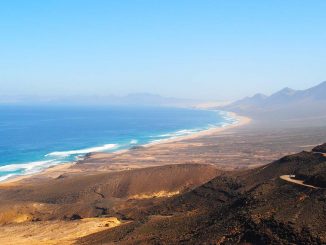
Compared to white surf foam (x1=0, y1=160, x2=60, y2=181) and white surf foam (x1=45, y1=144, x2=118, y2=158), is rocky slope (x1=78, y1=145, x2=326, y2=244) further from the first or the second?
white surf foam (x1=45, y1=144, x2=118, y2=158)

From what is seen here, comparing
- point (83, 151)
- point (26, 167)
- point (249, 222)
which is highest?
point (249, 222)

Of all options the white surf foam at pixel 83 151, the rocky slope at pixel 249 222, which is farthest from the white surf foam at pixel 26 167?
the rocky slope at pixel 249 222

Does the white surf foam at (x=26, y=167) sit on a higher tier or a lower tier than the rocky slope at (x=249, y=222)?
lower

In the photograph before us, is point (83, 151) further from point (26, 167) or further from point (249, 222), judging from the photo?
point (249, 222)

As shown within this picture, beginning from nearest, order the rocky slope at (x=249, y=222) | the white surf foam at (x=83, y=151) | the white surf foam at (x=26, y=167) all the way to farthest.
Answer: the rocky slope at (x=249, y=222)
the white surf foam at (x=26, y=167)
the white surf foam at (x=83, y=151)

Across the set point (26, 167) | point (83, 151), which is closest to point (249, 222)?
point (26, 167)

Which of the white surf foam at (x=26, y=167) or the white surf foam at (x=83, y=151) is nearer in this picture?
the white surf foam at (x=26, y=167)

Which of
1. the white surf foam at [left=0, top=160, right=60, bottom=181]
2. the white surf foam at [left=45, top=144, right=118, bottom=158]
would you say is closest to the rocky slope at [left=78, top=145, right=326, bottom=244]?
the white surf foam at [left=0, top=160, right=60, bottom=181]

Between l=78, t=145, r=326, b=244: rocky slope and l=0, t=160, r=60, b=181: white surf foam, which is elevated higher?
l=78, t=145, r=326, b=244: rocky slope

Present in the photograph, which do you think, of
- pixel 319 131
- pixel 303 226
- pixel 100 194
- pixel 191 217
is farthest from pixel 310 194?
pixel 319 131

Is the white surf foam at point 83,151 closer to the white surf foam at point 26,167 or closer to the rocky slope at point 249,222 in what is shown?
the white surf foam at point 26,167

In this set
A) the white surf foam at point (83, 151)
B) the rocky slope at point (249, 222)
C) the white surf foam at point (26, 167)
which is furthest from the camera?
the white surf foam at point (83, 151)
